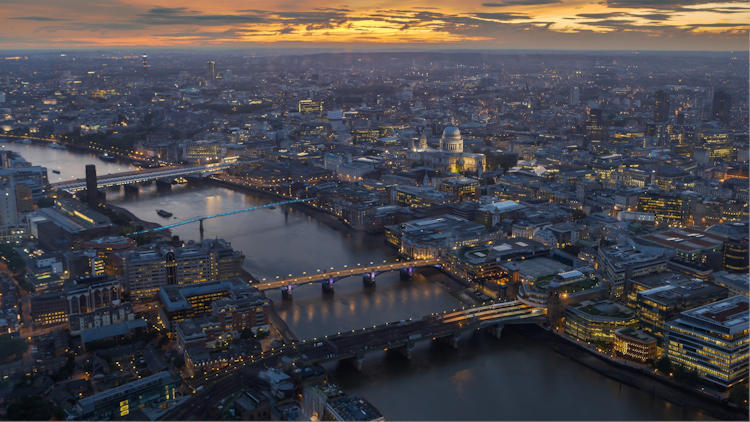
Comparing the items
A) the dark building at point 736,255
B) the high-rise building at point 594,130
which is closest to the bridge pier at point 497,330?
the dark building at point 736,255

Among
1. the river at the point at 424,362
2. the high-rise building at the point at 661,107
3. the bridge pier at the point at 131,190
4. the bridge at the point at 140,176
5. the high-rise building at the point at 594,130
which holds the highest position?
the high-rise building at the point at 661,107

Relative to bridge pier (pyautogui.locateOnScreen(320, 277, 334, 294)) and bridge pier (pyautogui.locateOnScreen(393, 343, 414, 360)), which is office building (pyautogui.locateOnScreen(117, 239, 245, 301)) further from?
bridge pier (pyautogui.locateOnScreen(393, 343, 414, 360))

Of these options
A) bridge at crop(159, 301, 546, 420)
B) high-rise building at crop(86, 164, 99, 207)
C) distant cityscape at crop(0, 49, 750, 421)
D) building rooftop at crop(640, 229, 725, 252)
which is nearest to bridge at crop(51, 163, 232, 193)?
distant cityscape at crop(0, 49, 750, 421)

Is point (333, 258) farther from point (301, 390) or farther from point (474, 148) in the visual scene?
point (474, 148)

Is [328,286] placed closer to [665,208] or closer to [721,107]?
[665,208]


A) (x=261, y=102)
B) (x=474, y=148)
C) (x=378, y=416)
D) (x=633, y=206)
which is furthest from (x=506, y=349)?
(x=261, y=102)

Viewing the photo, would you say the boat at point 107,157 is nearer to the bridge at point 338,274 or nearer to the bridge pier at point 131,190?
the bridge pier at point 131,190
